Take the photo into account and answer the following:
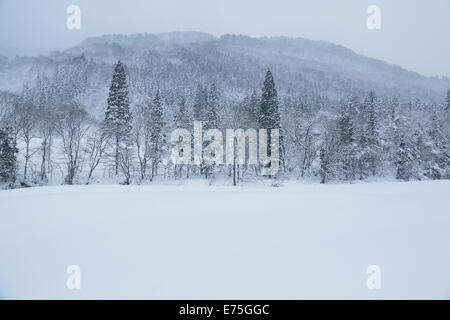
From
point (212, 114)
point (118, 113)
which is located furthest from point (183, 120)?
point (118, 113)

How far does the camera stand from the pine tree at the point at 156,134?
3113cm

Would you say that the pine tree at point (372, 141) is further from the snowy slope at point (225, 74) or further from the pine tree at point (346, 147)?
the snowy slope at point (225, 74)

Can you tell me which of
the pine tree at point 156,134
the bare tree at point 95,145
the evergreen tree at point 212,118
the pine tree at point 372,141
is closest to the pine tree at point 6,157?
the bare tree at point 95,145

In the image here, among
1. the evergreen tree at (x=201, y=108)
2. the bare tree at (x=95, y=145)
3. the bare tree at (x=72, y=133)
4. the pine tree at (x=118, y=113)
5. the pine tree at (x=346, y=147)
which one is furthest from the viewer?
the evergreen tree at (x=201, y=108)

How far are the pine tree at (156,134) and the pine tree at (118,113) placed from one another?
109 inches

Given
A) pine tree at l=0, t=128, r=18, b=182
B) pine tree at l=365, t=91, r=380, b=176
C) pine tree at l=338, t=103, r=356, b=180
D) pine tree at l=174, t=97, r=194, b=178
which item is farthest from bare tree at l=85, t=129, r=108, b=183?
pine tree at l=365, t=91, r=380, b=176

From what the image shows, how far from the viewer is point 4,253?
4.83 meters

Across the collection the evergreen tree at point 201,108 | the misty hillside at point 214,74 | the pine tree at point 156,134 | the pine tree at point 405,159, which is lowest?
the pine tree at point 405,159

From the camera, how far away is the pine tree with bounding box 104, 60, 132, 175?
2911 cm

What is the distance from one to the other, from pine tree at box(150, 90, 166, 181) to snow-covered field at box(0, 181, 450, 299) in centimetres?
2407

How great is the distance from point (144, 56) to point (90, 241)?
16970 cm

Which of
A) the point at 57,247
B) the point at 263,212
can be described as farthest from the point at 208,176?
the point at 57,247
